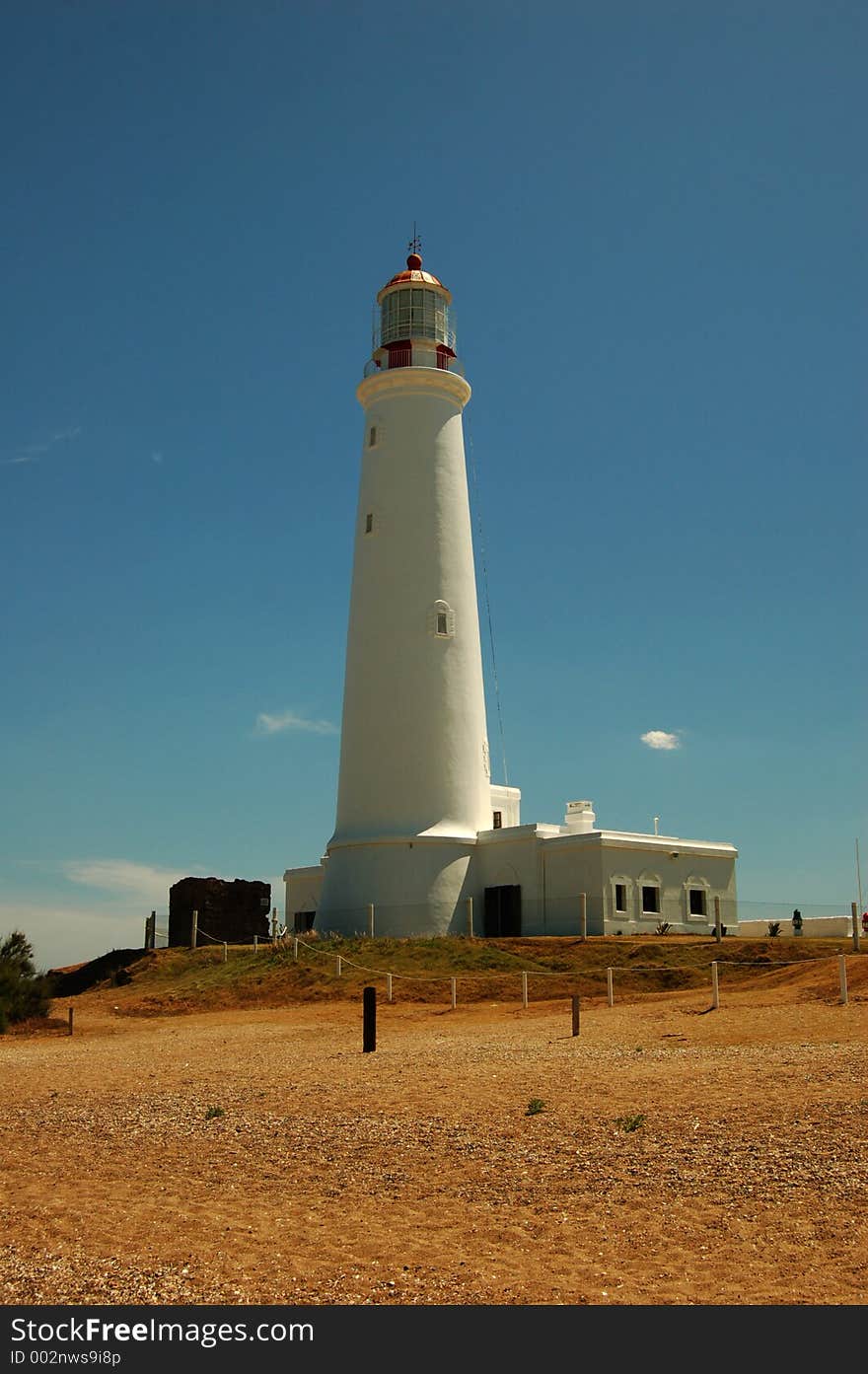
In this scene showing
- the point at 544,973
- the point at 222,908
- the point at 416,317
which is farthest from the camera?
the point at 222,908

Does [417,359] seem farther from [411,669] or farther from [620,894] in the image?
[620,894]

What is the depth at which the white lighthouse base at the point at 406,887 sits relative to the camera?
36844 mm

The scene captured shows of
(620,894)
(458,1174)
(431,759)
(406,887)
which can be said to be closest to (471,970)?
(406,887)

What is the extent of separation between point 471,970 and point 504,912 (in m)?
5.94

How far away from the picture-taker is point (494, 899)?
38406 millimetres

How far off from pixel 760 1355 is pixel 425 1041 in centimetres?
1421

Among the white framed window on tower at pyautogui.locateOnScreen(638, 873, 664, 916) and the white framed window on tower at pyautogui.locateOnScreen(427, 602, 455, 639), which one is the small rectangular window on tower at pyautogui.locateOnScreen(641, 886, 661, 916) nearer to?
the white framed window on tower at pyautogui.locateOnScreen(638, 873, 664, 916)

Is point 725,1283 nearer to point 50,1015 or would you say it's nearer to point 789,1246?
point 789,1246

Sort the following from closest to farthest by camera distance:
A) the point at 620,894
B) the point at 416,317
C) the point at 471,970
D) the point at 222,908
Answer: the point at 471,970
the point at 620,894
the point at 416,317
the point at 222,908

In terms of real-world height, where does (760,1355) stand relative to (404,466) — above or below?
below

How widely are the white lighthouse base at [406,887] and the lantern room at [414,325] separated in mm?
15104

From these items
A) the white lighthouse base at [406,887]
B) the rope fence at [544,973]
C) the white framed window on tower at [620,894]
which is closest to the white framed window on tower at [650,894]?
the white framed window on tower at [620,894]

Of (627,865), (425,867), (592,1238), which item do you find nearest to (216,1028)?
(425,867)

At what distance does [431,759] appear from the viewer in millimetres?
38156
